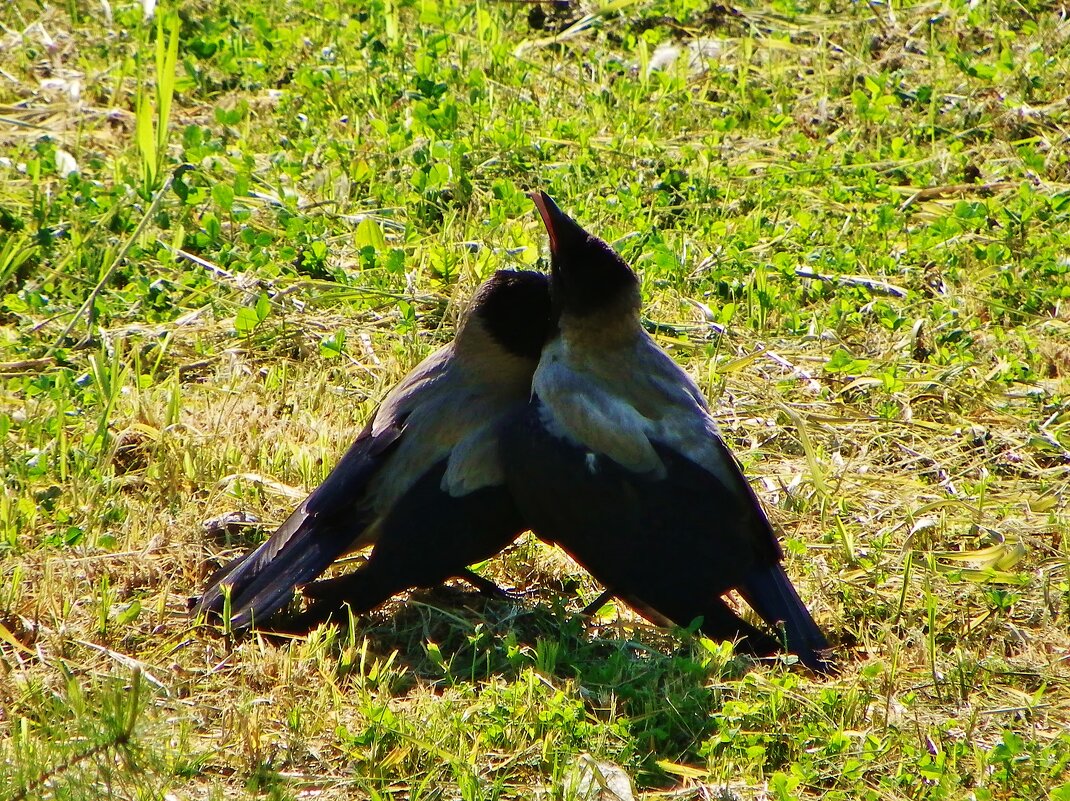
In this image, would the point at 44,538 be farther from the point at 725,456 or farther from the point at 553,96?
the point at 553,96

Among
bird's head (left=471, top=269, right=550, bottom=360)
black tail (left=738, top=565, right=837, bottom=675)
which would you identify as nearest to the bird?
black tail (left=738, top=565, right=837, bottom=675)

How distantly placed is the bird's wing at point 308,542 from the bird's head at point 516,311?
46cm

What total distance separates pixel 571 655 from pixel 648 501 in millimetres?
537

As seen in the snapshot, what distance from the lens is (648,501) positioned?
437cm

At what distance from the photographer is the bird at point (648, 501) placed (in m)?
4.30

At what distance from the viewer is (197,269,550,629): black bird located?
4.37 meters

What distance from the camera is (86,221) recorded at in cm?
644

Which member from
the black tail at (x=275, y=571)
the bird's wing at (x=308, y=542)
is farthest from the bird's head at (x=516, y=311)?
the black tail at (x=275, y=571)

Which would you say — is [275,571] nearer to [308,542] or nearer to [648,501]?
[308,542]

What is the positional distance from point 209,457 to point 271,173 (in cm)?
234

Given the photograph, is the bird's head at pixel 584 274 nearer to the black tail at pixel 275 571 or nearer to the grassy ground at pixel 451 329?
the grassy ground at pixel 451 329

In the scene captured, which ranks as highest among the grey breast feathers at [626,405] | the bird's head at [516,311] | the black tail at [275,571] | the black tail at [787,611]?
the bird's head at [516,311]

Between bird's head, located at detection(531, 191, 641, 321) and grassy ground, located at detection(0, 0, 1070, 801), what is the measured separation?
0.85 metres

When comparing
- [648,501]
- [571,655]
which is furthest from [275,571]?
[648,501]
